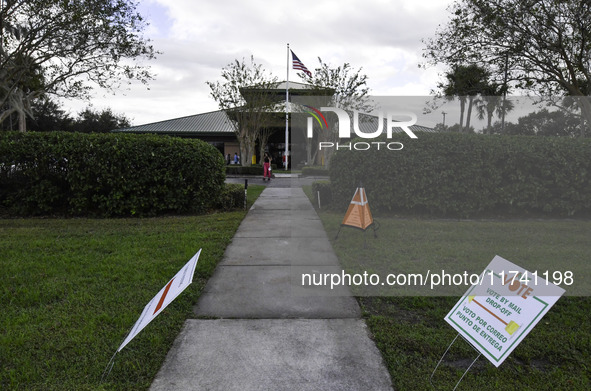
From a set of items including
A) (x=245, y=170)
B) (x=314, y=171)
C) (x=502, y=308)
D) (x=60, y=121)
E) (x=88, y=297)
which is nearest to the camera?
(x=502, y=308)

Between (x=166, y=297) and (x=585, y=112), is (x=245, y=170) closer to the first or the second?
(x=585, y=112)

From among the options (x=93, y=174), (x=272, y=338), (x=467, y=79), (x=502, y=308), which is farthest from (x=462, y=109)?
(x=93, y=174)

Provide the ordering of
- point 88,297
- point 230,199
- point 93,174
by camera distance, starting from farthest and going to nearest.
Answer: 1. point 230,199
2. point 93,174
3. point 88,297

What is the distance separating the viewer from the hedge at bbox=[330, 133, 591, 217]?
15.4 feet

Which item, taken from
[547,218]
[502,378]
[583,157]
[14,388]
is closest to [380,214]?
[547,218]

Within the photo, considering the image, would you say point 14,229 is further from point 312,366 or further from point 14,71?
point 14,71

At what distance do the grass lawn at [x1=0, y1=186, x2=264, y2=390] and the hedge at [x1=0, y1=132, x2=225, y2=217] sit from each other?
1.30 metres

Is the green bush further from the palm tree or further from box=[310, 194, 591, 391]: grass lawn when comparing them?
the palm tree

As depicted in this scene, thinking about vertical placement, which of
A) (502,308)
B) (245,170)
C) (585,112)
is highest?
(585,112)

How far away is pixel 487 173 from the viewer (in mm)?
4902

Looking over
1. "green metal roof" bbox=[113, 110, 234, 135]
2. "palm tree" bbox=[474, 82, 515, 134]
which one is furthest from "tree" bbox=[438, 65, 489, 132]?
"green metal roof" bbox=[113, 110, 234, 135]

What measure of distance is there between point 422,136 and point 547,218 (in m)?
1.99

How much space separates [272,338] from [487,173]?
340 cm

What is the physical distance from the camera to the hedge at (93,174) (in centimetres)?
897
